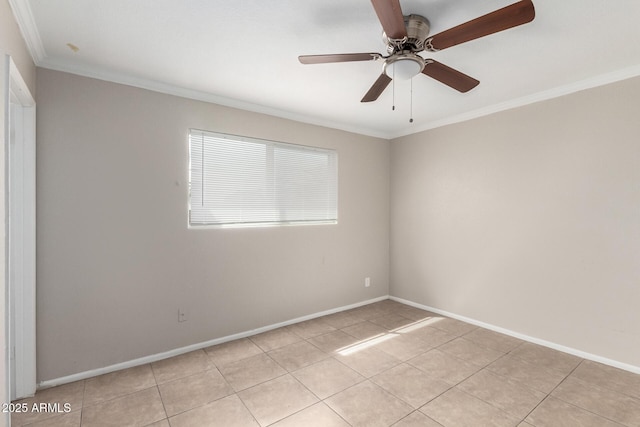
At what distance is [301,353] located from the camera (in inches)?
111

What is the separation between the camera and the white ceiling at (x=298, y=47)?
A: 5.62 ft

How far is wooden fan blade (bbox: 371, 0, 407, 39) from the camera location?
52.2 inches

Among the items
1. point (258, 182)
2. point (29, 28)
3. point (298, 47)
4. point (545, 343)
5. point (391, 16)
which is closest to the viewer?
point (391, 16)

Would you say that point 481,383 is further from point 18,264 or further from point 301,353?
point 18,264

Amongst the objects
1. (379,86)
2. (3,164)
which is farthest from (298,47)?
(3,164)

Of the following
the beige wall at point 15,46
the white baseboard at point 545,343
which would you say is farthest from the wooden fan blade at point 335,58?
the white baseboard at point 545,343

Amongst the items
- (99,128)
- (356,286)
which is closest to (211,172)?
(99,128)

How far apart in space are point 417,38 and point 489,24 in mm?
421

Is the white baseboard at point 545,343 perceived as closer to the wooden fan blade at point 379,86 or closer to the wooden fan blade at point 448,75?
the wooden fan blade at point 448,75

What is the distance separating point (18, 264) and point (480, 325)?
4318mm

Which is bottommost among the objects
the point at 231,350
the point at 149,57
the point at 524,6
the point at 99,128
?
the point at 231,350

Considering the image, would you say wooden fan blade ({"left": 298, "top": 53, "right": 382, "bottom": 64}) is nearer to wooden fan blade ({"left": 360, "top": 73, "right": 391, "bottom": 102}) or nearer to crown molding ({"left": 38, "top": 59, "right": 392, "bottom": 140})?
wooden fan blade ({"left": 360, "top": 73, "right": 391, "bottom": 102})

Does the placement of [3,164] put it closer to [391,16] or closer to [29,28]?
[29,28]

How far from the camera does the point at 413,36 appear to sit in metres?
1.74
